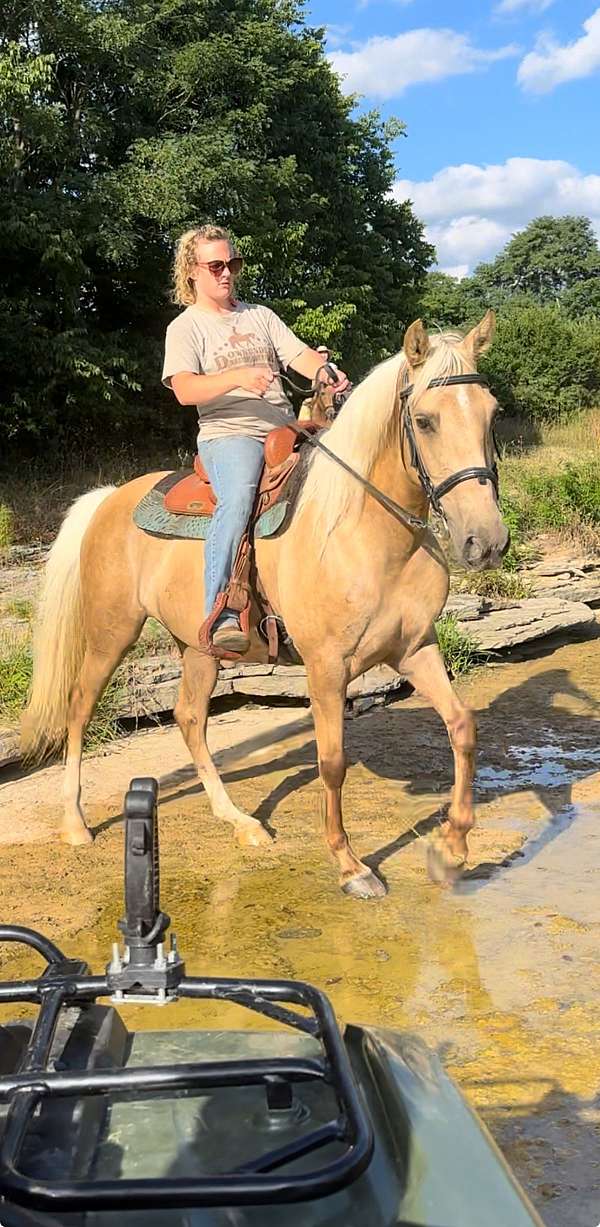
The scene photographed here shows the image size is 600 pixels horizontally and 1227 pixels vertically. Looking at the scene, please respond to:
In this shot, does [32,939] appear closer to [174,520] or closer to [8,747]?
[174,520]

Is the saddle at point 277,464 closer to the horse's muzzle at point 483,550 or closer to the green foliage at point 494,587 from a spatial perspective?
the horse's muzzle at point 483,550

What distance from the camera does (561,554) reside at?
40.3 ft

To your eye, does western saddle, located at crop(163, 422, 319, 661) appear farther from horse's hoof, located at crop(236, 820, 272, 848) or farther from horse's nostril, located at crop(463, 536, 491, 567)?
horse's nostril, located at crop(463, 536, 491, 567)

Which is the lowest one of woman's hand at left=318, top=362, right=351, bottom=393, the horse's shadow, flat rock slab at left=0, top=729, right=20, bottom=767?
the horse's shadow

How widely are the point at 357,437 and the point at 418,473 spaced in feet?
1.14

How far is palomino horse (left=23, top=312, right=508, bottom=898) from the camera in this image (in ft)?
13.1

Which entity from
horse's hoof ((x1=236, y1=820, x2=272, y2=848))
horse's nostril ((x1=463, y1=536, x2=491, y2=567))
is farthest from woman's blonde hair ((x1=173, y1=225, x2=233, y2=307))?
horse's hoof ((x1=236, y1=820, x2=272, y2=848))

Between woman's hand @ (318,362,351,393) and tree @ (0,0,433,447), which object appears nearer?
woman's hand @ (318,362,351,393)

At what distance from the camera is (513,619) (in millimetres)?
9594

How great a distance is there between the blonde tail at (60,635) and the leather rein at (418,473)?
69.8 inches

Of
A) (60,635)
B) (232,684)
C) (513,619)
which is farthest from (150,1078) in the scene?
(513,619)

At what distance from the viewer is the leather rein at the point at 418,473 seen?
3957 millimetres

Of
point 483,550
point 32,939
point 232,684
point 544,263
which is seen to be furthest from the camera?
point 544,263

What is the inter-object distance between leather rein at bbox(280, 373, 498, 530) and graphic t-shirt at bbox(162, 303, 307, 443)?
0.21 metres
